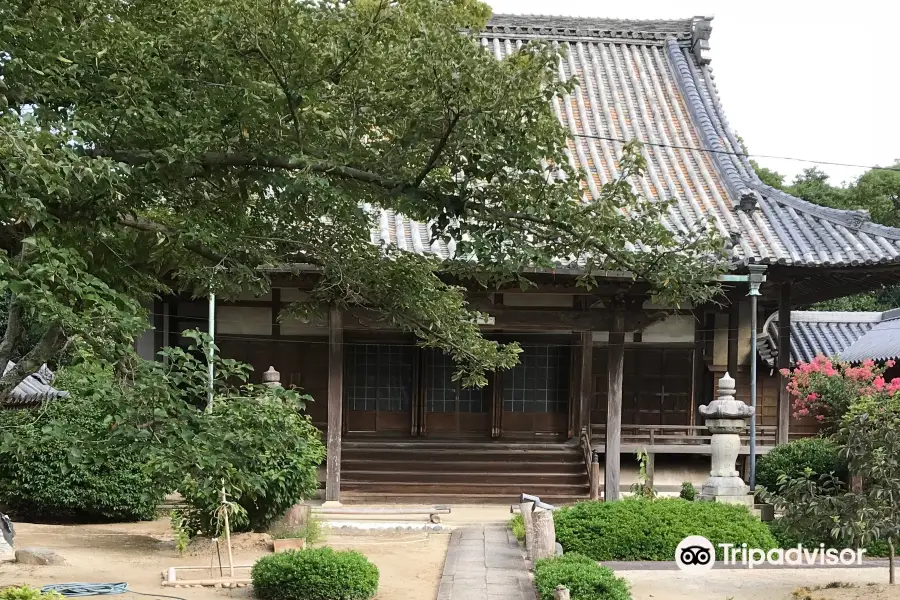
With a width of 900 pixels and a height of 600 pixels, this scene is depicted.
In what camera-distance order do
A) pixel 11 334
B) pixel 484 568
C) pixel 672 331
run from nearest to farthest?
pixel 11 334
pixel 484 568
pixel 672 331

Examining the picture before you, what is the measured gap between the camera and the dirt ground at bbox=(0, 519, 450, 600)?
862cm

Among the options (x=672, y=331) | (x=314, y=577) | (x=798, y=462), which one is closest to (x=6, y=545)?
(x=314, y=577)

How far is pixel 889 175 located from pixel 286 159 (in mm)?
33902

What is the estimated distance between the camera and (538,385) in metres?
16.1

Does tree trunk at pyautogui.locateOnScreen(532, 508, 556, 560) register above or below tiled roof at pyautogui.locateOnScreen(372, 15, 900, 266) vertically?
below

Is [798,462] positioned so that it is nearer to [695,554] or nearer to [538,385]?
[695,554]

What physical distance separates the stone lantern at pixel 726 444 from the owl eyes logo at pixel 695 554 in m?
1.87

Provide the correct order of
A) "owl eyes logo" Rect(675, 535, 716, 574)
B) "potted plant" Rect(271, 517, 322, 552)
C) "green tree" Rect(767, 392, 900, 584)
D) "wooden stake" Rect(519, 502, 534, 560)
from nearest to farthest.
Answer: "green tree" Rect(767, 392, 900, 584) → "wooden stake" Rect(519, 502, 534, 560) → "owl eyes logo" Rect(675, 535, 716, 574) → "potted plant" Rect(271, 517, 322, 552)

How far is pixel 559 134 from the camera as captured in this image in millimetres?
4973

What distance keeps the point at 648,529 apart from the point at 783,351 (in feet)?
19.3

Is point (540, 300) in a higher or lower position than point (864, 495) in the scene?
higher

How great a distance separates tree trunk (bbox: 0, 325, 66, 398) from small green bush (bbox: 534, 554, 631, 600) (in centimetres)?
429

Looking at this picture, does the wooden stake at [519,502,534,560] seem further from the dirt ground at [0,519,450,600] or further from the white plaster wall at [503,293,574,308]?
the white plaster wall at [503,293,574,308]

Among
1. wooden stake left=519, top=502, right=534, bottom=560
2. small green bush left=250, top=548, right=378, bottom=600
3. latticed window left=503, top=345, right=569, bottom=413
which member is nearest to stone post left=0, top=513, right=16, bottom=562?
small green bush left=250, top=548, right=378, bottom=600
